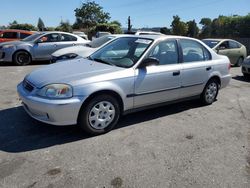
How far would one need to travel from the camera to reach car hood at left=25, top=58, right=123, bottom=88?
13.2ft

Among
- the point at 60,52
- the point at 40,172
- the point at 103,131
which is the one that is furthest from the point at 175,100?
the point at 60,52

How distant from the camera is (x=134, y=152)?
12.4 feet

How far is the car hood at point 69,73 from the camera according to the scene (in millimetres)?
4020

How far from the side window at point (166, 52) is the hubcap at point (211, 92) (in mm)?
1296

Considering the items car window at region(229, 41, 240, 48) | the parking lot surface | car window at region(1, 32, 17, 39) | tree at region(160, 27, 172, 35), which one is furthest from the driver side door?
tree at region(160, 27, 172, 35)

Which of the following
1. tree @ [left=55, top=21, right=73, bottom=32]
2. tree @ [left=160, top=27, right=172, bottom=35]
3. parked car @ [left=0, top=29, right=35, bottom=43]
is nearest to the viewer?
parked car @ [left=0, top=29, right=35, bottom=43]

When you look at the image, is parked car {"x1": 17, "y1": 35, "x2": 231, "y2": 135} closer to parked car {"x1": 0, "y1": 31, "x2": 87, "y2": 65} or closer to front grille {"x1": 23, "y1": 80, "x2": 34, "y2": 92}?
front grille {"x1": 23, "y1": 80, "x2": 34, "y2": 92}

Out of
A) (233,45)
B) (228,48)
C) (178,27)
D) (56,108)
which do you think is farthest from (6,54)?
(178,27)

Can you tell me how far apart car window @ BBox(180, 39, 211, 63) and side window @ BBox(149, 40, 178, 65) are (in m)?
A: 0.22

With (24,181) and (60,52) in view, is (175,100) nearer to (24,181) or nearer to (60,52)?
(24,181)

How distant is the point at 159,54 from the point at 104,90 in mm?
1413

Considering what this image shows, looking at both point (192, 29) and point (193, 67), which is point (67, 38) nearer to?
point (193, 67)

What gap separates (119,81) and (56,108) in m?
1.07

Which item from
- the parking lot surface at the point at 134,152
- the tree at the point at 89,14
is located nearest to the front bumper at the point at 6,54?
the parking lot surface at the point at 134,152
